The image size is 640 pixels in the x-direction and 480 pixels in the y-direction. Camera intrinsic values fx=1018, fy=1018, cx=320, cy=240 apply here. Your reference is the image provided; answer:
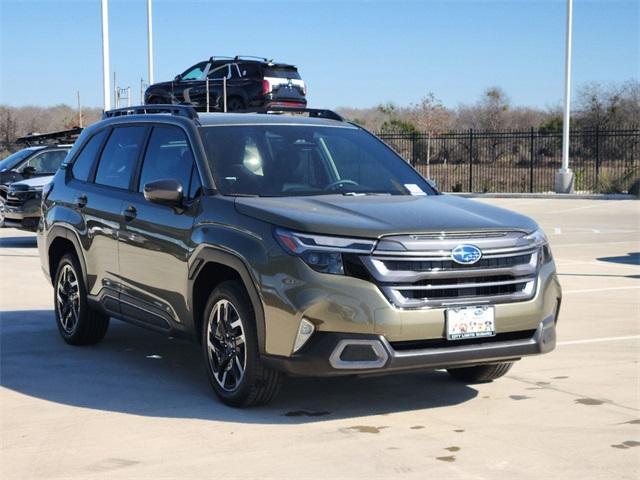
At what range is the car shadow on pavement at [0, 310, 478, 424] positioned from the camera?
6.40 metres

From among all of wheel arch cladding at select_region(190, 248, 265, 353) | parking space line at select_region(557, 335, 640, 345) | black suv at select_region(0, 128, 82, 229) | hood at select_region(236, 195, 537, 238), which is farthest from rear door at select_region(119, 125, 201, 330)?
black suv at select_region(0, 128, 82, 229)

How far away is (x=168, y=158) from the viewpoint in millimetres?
7418

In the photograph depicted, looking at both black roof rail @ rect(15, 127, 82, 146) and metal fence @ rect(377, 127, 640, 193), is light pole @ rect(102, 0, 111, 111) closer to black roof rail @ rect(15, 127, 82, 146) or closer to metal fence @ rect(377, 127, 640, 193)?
black roof rail @ rect(15, 127, 82, 146)

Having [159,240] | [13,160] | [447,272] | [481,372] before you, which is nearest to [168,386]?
→ [159,240]

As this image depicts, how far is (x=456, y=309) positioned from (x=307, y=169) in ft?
5.97

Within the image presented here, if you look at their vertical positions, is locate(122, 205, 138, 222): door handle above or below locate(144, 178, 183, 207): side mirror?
below

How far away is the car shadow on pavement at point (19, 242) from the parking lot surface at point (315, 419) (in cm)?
921

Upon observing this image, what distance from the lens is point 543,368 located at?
7.59 meters

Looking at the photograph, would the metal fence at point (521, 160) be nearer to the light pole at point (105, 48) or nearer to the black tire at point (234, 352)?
the light pole at point (105, 48)

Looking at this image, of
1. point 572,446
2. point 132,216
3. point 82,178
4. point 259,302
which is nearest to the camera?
point 572,446

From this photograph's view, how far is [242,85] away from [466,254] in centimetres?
1956

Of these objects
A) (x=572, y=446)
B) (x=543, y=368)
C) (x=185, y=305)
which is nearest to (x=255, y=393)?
(x=185, y=305)

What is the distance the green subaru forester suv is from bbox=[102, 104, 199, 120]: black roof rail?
0.03 meters

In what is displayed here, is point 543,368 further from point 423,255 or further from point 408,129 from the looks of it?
point 408,129
